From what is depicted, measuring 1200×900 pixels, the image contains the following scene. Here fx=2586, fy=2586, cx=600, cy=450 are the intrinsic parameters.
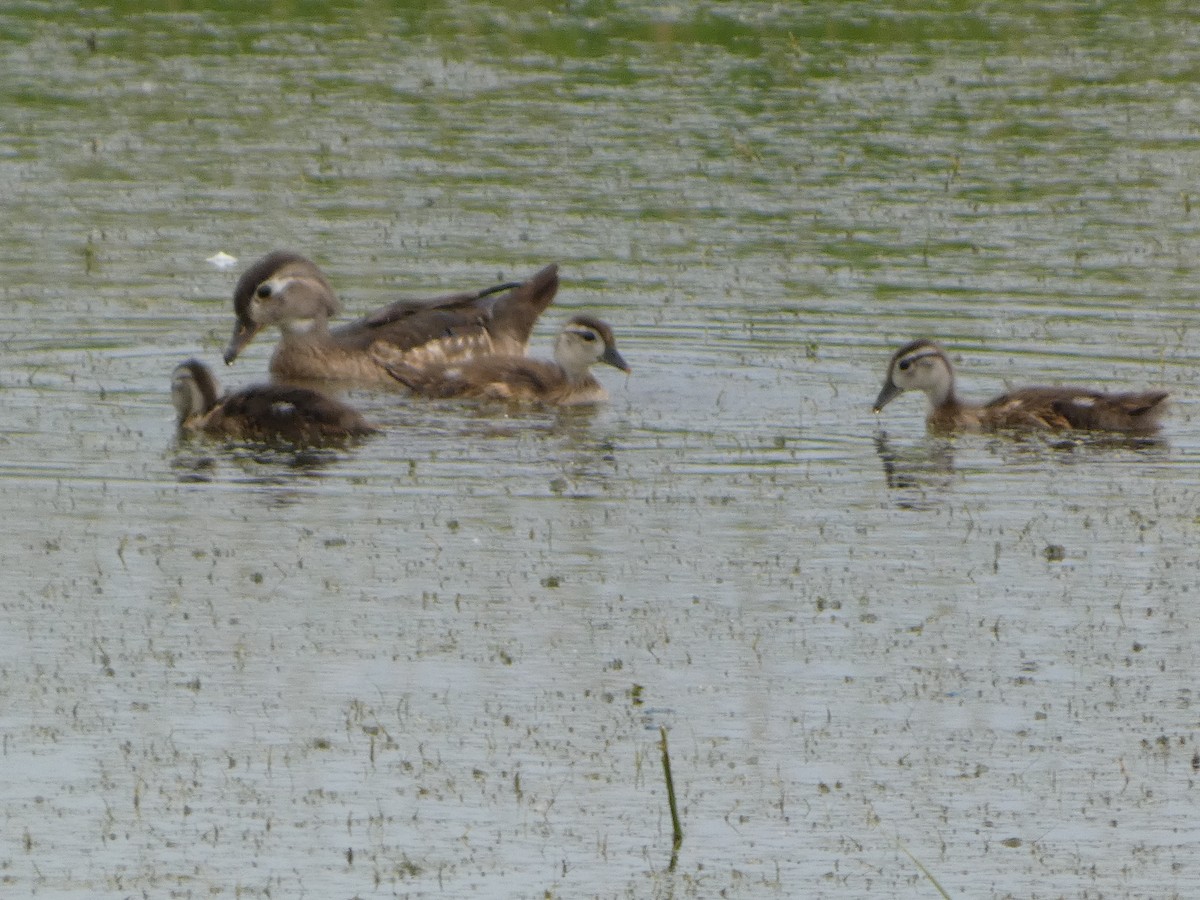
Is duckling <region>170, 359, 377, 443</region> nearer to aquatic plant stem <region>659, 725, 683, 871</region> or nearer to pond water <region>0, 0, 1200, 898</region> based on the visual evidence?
pond water <region>0, 0, 1200, 898</region>

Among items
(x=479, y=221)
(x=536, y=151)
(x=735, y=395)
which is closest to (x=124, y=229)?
(x=479, y=221)

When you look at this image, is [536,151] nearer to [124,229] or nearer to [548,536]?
[124,229]

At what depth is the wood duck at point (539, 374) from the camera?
13.8 meters

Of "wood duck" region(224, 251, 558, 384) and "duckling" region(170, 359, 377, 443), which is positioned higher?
"wood duck" region(224, 251, 558, 384)

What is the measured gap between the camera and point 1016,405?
504 inches

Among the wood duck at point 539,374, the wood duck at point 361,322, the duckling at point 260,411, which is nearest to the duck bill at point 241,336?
the wood duck at point 361,322

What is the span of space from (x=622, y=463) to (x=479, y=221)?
250 inches

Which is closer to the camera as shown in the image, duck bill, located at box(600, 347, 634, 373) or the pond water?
the pond water

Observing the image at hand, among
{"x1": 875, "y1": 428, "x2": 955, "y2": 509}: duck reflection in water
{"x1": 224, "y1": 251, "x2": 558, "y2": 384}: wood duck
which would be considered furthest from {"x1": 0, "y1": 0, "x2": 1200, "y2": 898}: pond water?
{"x1": 224, "y1": 251, "x2": 558, "y2": 384}: wood duck

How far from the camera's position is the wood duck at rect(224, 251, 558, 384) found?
14.4 m

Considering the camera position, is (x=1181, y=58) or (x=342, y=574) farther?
(x=1181, y=58)

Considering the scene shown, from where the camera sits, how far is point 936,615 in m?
9.36

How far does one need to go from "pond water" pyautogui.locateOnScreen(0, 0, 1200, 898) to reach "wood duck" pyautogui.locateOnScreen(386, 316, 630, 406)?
242mm

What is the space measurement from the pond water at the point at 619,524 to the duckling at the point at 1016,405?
18 centimetres
